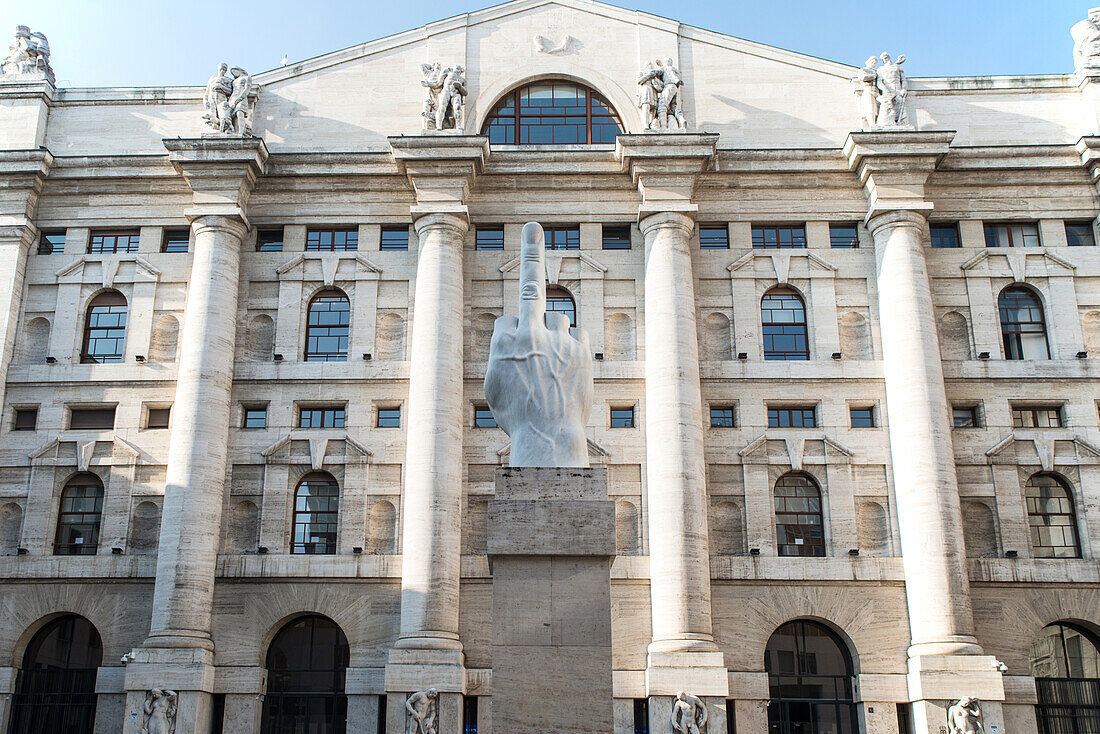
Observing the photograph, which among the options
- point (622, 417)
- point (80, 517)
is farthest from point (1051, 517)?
point (80, 517)

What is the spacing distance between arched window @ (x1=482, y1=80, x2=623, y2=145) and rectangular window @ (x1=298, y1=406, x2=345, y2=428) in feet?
34.6

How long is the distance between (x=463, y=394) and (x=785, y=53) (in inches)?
616

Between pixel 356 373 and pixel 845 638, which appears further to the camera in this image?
pixel 356 373

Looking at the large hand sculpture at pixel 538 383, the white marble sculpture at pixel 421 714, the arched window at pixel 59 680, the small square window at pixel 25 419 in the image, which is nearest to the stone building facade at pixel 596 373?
the small square window at pixel 25 419

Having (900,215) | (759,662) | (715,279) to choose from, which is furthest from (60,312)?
(900,215)

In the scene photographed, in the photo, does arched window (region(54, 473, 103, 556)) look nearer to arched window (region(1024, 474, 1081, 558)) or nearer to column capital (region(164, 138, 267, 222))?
column capital (region(164, 138, 267, 222))

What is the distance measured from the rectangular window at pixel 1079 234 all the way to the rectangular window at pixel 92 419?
30.4 metres

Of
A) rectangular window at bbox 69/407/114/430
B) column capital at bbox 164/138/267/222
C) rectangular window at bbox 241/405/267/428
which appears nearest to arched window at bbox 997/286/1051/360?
rectangular window at bbox 241/405/267/428

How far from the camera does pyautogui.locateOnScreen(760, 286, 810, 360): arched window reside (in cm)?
3694

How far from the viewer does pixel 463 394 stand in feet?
119

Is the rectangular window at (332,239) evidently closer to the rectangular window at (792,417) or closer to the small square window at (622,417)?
the small square window at (622,417)

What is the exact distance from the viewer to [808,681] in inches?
1318

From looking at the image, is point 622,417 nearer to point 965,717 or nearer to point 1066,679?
point 965,717

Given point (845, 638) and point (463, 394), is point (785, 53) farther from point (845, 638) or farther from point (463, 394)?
point (845, 638)
